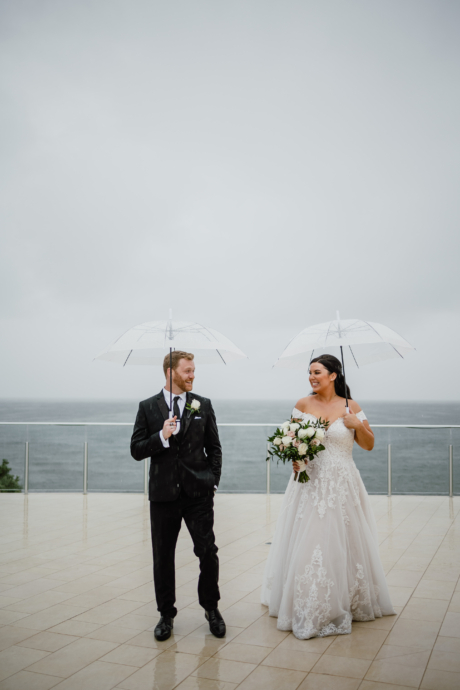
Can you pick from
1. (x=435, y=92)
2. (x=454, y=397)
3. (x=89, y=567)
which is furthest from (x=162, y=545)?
(x=454, y=397)

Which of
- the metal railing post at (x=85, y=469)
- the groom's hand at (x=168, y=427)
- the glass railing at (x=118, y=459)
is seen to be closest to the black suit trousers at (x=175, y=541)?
the groom's hand at (x=168, y=427)

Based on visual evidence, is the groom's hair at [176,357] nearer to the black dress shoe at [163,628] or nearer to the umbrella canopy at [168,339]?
the umbrella canopy at [168,339]

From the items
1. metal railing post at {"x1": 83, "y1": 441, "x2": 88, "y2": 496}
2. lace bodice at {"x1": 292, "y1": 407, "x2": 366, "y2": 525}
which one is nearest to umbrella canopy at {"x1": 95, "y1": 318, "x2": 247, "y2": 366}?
lace bodice at {"x1": 292, "y1": 407, "x2": 366, "y2": 525}

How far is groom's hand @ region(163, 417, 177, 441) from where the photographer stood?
3428 millimetres

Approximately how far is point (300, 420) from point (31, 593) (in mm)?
2504

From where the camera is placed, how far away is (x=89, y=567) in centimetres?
519

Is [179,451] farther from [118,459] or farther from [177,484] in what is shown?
[118,459]

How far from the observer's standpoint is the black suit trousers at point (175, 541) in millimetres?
3582

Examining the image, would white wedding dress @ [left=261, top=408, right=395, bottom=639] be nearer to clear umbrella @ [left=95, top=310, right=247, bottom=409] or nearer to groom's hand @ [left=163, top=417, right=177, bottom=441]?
clear umbrella @ [left=95, top=310, right=247, bottom=409]

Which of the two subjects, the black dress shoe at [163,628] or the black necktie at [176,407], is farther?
the black necktie at [176,407]

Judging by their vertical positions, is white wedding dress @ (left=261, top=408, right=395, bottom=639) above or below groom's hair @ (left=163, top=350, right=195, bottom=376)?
below

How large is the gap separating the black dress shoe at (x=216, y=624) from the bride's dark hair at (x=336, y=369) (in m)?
1.66

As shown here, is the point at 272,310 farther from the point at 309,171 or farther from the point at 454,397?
the point at 454,397

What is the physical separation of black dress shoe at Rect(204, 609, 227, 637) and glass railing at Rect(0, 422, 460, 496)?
552cm
